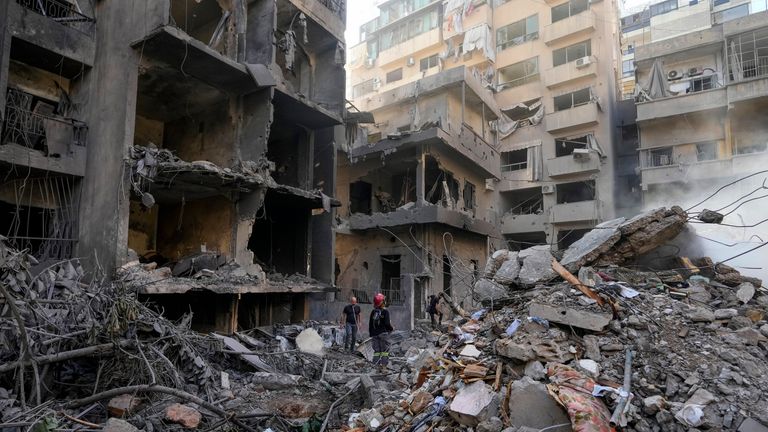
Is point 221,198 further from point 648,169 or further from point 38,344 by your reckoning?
point 648,169

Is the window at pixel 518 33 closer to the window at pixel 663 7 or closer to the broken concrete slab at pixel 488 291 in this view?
the window at pixel 663 7

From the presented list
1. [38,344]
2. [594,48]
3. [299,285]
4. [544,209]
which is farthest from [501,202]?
[38,344]

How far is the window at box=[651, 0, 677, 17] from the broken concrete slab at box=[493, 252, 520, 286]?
120ft

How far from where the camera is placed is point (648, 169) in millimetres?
22812

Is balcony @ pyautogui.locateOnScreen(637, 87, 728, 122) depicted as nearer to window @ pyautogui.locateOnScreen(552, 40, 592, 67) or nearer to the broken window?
the broken window

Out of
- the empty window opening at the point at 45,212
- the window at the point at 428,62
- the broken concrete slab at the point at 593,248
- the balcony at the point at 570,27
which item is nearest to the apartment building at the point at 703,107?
the balcony at the point at 570,27

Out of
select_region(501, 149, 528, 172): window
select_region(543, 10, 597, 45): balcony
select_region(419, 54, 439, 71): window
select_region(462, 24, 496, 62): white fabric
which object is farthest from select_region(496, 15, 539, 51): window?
select_region(501, 149, 528, 172): window

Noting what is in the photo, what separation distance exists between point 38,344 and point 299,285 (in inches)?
331

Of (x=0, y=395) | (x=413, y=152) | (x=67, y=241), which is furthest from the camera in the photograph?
(x=413, y=152)

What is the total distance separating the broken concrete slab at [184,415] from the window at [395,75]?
31.6 meters

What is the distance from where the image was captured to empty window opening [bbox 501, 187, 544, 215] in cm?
2778

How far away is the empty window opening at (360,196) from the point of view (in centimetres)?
2161

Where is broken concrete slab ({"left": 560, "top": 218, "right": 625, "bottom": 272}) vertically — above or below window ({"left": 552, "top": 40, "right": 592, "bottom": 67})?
below

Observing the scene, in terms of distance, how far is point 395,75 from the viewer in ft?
117
